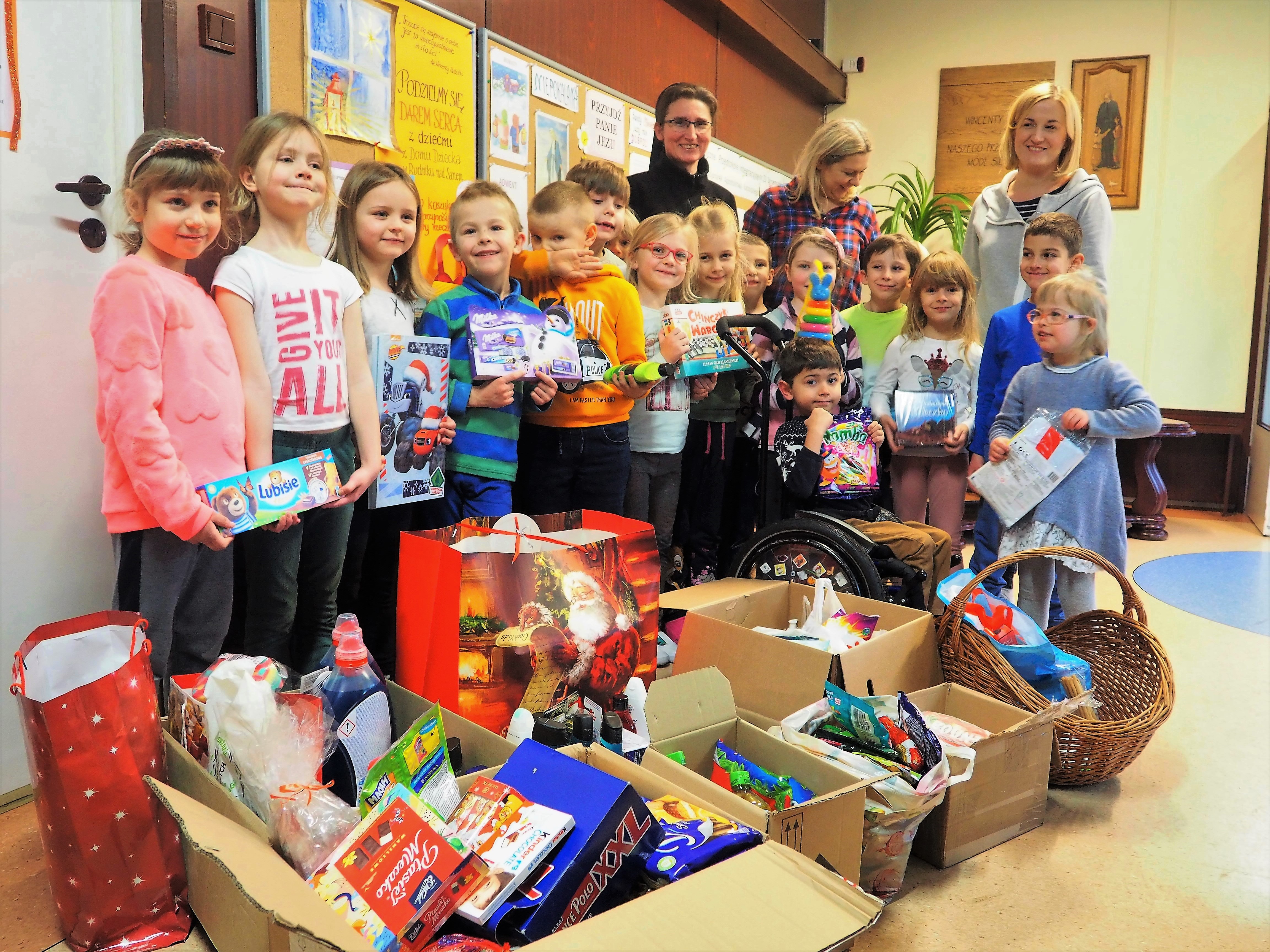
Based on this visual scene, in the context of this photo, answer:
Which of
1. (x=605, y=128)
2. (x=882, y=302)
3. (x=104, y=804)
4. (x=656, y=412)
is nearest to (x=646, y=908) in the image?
(x=104, y=804)

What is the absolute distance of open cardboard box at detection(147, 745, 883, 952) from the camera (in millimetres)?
905

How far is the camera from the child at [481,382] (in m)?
2.02

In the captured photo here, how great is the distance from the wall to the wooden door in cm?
503

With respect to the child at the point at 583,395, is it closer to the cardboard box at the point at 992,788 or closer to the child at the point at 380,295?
the child at the point at 380,295

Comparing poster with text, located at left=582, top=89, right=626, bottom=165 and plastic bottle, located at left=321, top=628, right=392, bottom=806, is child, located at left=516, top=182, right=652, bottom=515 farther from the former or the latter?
poster with text, located at left=582, top=89, right=626, bottom=165

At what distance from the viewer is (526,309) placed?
2074 millimetres

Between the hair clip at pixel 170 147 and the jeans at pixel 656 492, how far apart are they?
1.22m

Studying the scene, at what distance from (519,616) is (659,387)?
3.56ft

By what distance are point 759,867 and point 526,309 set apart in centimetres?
136

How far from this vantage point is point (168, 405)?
5.07 ft

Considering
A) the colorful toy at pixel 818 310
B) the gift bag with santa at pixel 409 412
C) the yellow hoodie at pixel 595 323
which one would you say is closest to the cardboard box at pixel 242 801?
the gift bag with santa at pixel 409 412

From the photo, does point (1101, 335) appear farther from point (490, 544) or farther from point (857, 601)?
point (490, 544)

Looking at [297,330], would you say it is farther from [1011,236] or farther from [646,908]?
[1011,236]

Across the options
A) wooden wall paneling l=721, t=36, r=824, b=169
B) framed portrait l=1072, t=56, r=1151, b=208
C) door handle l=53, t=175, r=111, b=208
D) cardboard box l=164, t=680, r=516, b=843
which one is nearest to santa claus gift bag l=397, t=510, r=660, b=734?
cardboard box l=164, t=680, r=516, b=843
